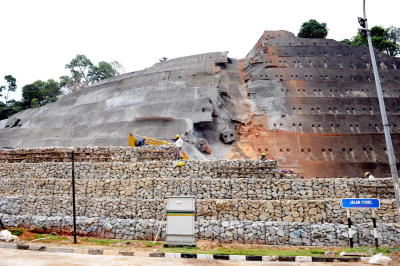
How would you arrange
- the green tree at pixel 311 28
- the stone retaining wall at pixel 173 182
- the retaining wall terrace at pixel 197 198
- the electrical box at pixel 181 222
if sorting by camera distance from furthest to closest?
1. the green tree at pixel 311 28
2. the stone retaining wall at pixel 173 182
3. the retaining wall terrace at pixel 197 198
4. the electrical box at pixel 181 222

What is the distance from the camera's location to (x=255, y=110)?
2939 cm

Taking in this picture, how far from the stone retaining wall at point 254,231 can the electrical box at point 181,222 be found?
127 centimetres

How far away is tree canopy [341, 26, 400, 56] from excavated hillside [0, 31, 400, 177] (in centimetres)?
948

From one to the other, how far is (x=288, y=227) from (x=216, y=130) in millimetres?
15405

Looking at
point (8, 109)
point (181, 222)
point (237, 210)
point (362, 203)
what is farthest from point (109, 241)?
point (8, 109)

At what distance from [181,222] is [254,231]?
Result: 286cm

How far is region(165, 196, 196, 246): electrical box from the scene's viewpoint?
417 inches

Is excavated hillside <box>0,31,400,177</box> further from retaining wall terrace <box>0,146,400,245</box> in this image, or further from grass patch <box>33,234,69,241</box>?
grass patch <box>33,234,69,241</box>

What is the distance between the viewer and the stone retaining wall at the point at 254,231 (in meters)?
11.2

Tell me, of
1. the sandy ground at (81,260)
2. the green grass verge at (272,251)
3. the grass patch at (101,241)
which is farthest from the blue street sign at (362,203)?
the grass patch at (101,241)

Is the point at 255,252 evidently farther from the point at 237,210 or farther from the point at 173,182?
the point at 173,182

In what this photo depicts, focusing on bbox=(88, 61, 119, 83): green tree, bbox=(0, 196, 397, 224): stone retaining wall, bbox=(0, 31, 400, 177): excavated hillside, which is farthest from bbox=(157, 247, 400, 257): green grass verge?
bbox=(88, 61, 119, 83): green tree

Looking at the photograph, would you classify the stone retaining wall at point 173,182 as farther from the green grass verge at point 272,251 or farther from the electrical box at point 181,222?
the green grass verge at point 272,251

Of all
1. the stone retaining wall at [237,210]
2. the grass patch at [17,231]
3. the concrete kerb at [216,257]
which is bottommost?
the concrete kerb at [216,257]
